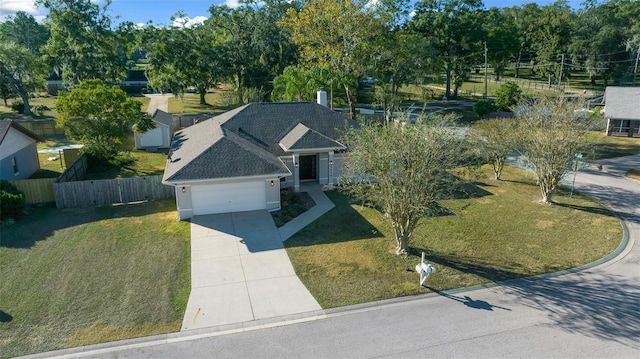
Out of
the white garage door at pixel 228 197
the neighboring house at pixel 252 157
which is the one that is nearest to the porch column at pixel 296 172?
the neighboring house at pixel 252 157

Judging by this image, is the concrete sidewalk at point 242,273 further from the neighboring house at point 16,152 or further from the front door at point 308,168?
the neighboring house at point 16,152

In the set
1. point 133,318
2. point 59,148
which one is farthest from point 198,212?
point 59,148

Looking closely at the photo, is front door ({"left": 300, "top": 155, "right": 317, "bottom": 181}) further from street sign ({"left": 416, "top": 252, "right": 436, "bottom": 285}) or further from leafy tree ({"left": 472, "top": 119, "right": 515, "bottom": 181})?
street sign ({"left": 416, "top": 252, "right": 436, "bottom": 285})

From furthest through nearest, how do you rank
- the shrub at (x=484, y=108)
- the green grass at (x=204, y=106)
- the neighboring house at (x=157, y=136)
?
the green grass at (x=204, y=106) < the shrub at (x=484, y=108) < the neighboring house at (x=157, y=136)

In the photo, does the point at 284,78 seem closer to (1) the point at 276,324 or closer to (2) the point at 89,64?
(2) the point at 89,64

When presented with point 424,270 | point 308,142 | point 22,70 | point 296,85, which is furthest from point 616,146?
point 22,70

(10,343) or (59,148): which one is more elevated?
(59,148)
